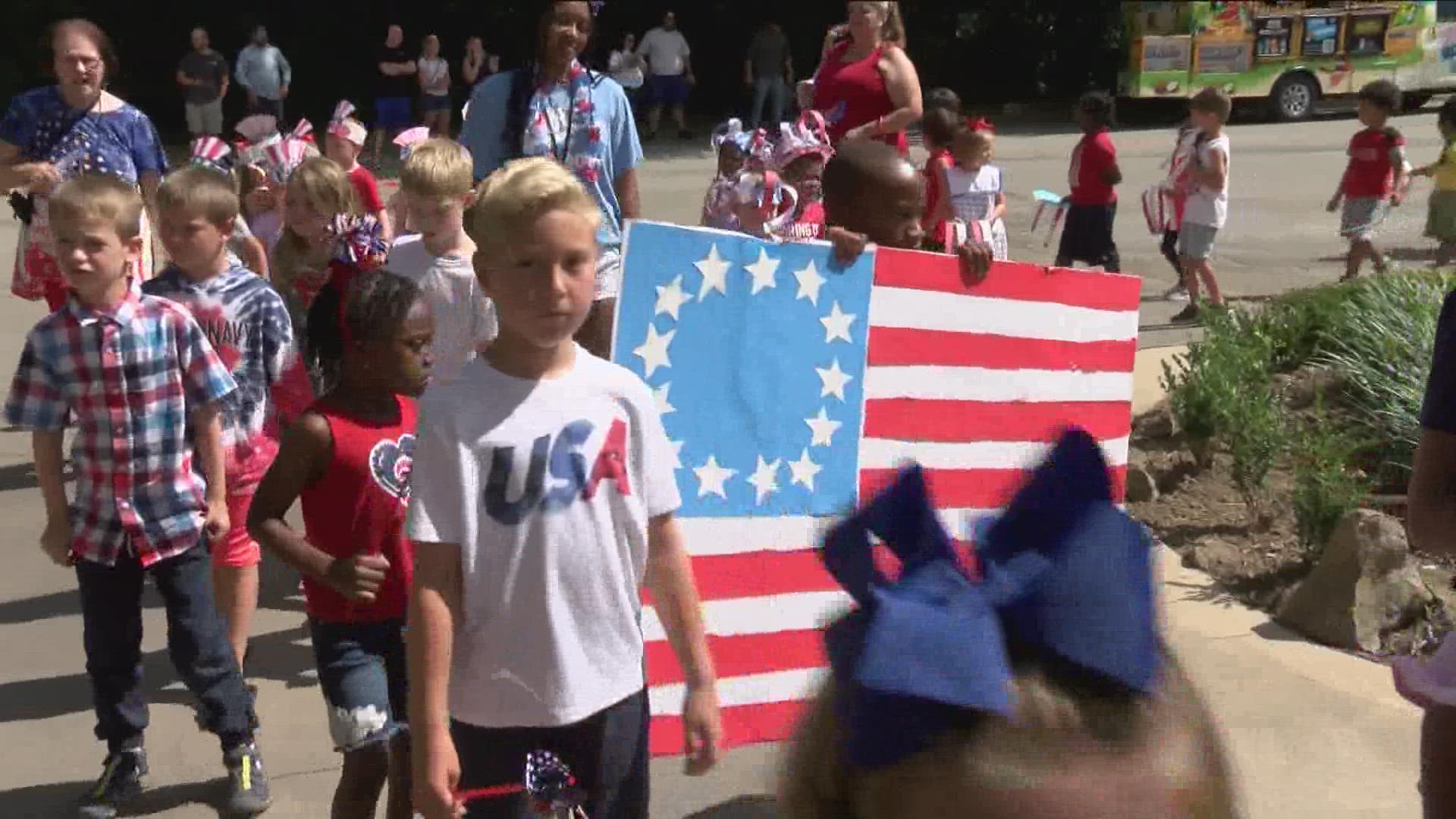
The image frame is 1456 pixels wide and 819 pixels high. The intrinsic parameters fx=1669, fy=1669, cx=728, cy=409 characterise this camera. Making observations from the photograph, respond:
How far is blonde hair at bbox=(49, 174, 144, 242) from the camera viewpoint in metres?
3.89

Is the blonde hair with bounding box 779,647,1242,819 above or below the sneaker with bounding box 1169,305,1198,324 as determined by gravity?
above

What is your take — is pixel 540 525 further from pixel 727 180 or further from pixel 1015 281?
pixel 727 180

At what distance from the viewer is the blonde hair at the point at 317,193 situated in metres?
5.51

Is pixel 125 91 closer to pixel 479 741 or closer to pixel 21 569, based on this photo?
pixel 21 569

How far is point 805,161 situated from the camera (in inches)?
240

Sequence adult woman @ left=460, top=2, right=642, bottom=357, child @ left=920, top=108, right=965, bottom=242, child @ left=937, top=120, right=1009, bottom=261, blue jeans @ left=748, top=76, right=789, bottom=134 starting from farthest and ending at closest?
blue jeans @ left=748, top=76, right=789, bottom=134
child @ left=937, top=120, right=1009, bottom=261
child @ left=920, top=108, right=965, bottom=242
adult woman @ left=460, top=2, right=642, bottom=357

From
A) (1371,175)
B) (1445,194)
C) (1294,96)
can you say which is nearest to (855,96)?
(1445,194)

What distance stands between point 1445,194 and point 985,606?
10751 mm

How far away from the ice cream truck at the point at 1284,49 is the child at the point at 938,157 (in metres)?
16.3

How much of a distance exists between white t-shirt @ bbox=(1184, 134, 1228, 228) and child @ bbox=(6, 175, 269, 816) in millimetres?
7486

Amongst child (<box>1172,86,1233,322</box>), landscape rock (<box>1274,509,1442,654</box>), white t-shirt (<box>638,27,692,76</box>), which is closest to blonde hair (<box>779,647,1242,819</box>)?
landscape rock (<box>1274,509,1442,654</box>)

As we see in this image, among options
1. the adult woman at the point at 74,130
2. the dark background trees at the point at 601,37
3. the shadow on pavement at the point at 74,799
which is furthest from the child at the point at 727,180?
the dark background trees at the point at 601,37

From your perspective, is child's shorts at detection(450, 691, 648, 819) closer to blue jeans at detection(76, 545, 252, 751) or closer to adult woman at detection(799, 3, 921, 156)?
blue jeans at detection(76, 545, 252, 751)

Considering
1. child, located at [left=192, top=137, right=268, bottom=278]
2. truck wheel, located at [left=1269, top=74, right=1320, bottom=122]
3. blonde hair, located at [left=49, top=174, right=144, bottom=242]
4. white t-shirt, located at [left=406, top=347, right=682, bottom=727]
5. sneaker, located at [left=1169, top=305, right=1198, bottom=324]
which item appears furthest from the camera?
truck wheel, located at [left=1269, top=74, right=1320, bottom=122]
